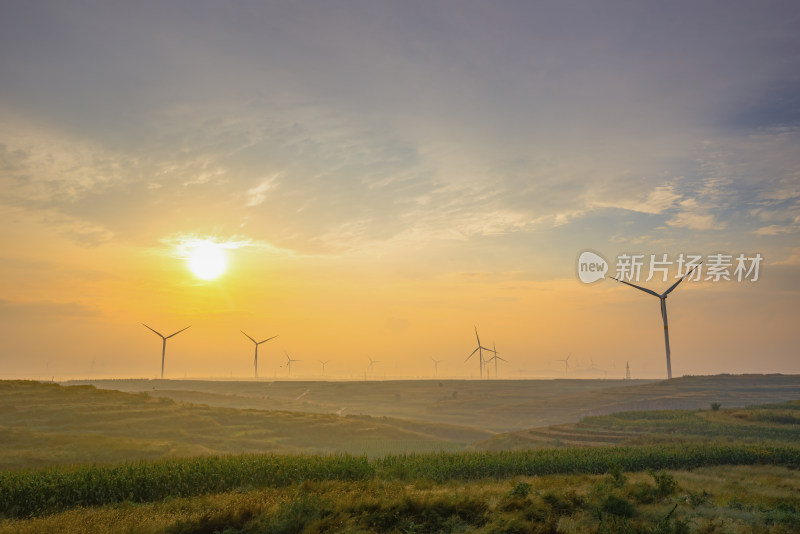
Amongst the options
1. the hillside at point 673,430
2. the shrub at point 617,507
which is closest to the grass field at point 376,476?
the shrub at point 617,507

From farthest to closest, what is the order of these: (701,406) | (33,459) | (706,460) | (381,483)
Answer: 1. (701,406)
2. (33,459)
3. (706,460)
4. (381,483)

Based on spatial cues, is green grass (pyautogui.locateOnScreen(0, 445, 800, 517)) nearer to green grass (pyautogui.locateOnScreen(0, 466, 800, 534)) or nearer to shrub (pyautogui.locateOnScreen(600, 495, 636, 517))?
green grass (pyautogui.locateOnScreen(0, 466, 800, 534))

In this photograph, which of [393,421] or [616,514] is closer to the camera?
[616,514]

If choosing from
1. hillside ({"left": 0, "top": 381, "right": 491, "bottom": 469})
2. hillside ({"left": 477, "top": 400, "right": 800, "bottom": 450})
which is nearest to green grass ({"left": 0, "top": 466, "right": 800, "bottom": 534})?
hillside ({"left": 0, "top": 381, "right": 491, "bottom": 469})

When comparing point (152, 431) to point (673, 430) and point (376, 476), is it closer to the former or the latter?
point (376, 476)

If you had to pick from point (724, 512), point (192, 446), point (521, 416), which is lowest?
point (521, 416)

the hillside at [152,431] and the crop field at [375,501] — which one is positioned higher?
the crop field at [375,501]

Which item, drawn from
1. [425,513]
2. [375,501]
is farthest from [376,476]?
[425,513]

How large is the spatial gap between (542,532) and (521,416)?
14322cm

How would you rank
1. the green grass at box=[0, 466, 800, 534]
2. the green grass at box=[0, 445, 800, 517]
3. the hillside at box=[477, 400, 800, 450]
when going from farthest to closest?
the hillside at box=[477, 400, 800, 450] → the green grass at box=[0, 445, 800, 517] → the green grass at box=[0, 466, 800, 534]

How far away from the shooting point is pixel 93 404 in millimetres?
86750

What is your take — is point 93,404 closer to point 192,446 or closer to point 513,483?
point 192,446

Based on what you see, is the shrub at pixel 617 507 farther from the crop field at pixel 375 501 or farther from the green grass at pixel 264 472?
the green grass at pixel 264 472

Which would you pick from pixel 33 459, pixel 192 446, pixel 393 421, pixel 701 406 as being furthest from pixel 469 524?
pixel 701 406
